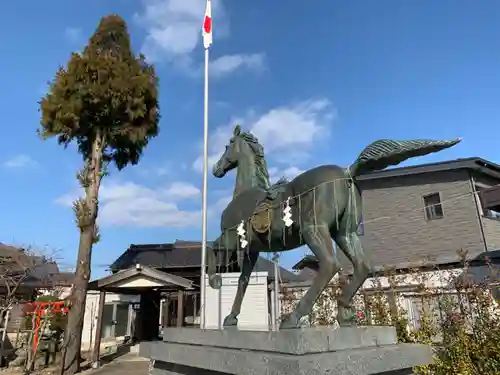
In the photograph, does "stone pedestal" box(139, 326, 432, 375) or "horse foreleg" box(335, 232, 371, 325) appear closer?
"stone pedestal" box(139, 326, 432, 375)

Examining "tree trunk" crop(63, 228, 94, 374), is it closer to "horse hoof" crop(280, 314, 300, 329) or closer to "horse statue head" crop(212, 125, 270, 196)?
"horse statue head" crop(212, 125, 270, 196)

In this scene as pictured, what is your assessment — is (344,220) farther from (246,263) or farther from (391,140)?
(246,263)

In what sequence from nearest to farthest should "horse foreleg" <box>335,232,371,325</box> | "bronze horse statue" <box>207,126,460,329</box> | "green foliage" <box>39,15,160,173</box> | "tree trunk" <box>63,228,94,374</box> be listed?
"bronze horse statue" <box>207,126,460,329</box> → "horse foreleg" <box>335,232,371,325</box> → "tree trunk" <box>63,228,94,374</box> → "green foliage" <box>39,15,160,173</box>

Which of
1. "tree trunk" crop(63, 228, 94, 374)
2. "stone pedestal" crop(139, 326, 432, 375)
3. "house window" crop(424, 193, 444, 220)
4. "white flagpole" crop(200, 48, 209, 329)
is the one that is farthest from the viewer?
"house window" crop(424, 193, 444, 220)

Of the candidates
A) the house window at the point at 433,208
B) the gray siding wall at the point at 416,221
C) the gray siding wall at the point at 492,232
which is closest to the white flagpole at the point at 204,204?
the gray siding wall at the point at 416,221

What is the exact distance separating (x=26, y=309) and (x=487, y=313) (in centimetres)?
1567

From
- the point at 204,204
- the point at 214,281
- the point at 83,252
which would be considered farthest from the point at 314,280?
the point at 83,252

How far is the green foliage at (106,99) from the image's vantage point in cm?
1237

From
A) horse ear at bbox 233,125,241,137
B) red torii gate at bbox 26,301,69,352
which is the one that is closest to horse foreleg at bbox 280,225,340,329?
horse ear at bbox 233,125,241,137

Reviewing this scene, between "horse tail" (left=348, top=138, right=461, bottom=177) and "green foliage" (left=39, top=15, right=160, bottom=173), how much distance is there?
35.1ft

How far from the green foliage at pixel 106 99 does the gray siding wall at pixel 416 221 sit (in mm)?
8439

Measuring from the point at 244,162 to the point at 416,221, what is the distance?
12.4m

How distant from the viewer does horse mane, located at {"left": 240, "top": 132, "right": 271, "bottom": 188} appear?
4.97 meters

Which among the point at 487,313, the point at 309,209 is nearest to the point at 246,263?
the point at 309,209
